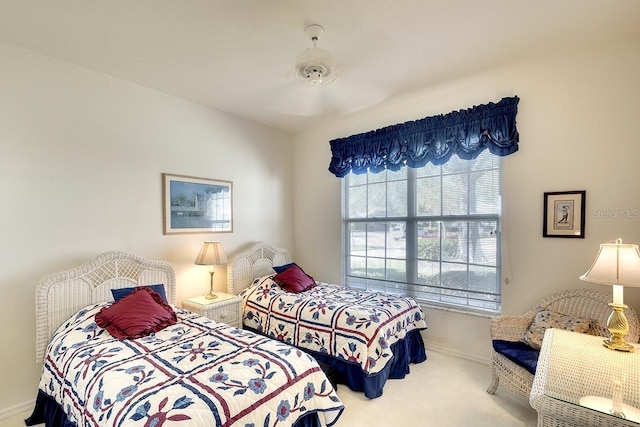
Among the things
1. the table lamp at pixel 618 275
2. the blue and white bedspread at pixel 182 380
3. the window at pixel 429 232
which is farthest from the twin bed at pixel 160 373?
the window at pixel 429 232

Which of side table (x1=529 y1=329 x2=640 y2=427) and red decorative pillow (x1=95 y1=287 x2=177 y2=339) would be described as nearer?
side table (x1=529 y1=329 x2=640 y2=427)

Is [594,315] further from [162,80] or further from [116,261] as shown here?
[162,80]

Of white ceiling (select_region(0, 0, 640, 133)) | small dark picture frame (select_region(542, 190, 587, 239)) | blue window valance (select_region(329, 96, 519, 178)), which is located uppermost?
white ceiling (select_region(0, 0, 640, 133))

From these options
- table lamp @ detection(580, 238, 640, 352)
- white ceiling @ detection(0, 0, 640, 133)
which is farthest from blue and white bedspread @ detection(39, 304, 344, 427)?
white ceiling @ detection(0, 0, 640, 133)

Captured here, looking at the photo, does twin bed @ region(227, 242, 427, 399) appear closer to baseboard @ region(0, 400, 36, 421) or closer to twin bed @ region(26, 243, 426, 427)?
twin bed @ region(26, 243, 426, 427)

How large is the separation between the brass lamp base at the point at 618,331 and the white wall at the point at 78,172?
127 inches

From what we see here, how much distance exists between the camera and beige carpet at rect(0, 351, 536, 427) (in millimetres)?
2047

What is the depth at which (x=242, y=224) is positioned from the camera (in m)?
3.70

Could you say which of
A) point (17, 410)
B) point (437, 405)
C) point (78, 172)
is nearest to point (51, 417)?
point (17, 410)

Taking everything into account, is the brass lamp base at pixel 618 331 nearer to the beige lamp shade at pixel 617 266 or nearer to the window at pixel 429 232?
the beige lamp shade at pixel 617 266

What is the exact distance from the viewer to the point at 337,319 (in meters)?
2.54

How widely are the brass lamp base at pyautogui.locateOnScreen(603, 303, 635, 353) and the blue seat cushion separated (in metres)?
0.44

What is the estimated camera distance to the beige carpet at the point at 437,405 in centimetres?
205

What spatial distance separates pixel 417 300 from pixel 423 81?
218 centimetres
